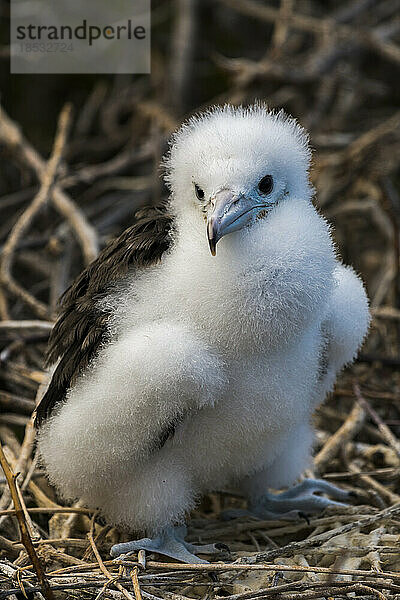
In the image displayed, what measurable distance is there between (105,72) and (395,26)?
1752 millimetres

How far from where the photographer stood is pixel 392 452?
2934 millimetres

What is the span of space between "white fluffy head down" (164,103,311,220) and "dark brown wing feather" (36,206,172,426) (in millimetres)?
117

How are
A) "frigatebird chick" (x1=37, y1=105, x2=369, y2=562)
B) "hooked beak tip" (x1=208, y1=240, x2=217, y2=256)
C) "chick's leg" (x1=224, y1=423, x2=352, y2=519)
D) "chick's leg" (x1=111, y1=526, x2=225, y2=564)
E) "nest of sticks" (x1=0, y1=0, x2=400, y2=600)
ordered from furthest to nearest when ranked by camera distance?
"chick's leg" (x1=224, y1=423, x2=352, y2=519)
"chick's leg" (x1=111, y1=526, x2=225, y2=564)
"nest of sticks" (x1=0, y1=0, x2=400, y2=600)
"frigatebird chick" (x1=37, y1=105, x2=369, y2=562)
"hooked beak tip" (x1=208, y1=240, x2=217, y2=256)

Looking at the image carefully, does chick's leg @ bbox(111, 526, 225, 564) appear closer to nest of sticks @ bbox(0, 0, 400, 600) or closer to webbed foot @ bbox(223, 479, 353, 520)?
nest of sticks @ bbox(0, 0, 400, 600)

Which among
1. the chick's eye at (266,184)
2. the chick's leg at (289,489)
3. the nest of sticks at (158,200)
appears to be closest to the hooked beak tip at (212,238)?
the chick's eye at (266,184)

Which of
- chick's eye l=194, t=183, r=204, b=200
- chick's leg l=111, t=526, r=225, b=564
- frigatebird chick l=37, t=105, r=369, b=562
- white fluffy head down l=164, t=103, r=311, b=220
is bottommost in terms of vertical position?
chick's leg l=111, t=526, r=225, b=564

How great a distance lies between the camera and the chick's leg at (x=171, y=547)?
2.26 meters

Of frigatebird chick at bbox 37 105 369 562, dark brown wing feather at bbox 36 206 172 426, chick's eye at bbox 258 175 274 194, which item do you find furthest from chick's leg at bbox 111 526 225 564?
chick's eye at bbox 258 175 274 194

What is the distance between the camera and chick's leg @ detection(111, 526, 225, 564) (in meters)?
2.26

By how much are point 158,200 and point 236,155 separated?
2041 millimetres

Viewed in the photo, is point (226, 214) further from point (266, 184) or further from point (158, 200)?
point (158, 200)

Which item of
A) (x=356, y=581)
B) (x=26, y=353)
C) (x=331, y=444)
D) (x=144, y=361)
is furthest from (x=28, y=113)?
(x=356, y=581)

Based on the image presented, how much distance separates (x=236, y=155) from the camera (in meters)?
2.04

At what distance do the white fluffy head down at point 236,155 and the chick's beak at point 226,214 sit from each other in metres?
0.03
